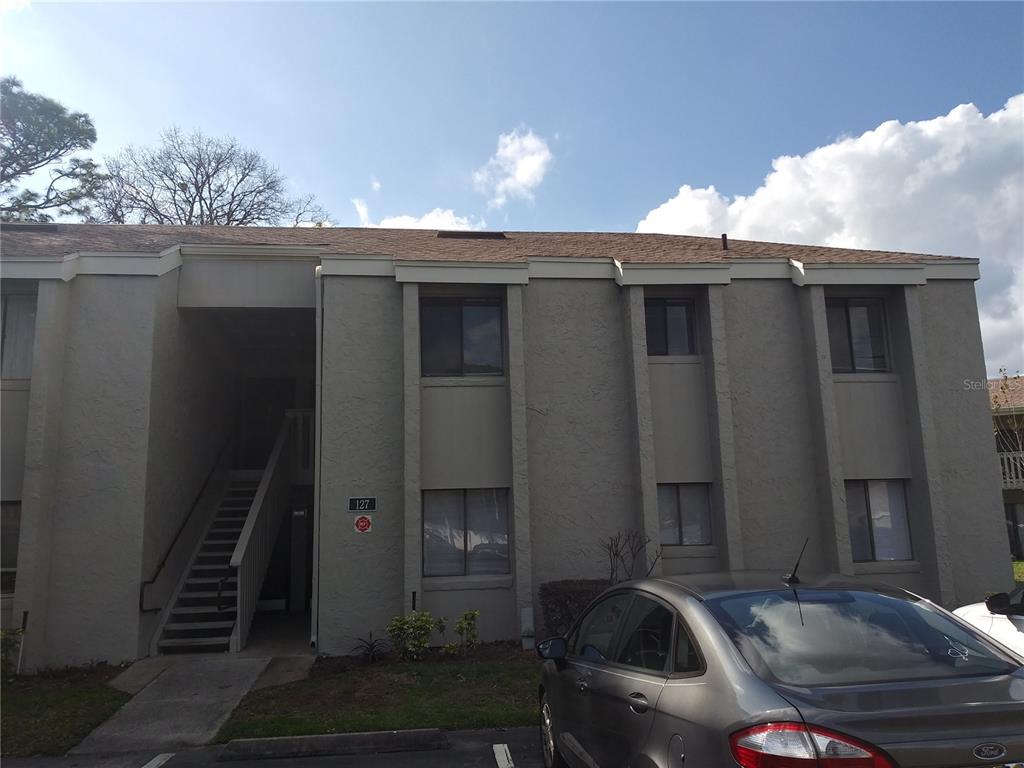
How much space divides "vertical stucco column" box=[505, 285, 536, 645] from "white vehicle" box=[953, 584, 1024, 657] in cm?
541

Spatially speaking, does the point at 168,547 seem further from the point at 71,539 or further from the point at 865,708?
the point at 865,708

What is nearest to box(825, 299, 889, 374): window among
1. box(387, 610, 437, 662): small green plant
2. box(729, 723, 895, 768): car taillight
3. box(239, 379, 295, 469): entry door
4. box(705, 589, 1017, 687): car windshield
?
box(387, 610, 437, 662): small green plant

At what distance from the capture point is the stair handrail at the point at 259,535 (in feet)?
34.9

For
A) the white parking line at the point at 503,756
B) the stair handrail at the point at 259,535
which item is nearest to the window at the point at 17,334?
the stair handrail at the point at 259,535

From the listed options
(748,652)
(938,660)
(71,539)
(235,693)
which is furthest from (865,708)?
(71,539)

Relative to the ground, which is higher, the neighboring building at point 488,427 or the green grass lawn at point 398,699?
the neighboring building at point 488,427

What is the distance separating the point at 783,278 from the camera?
39.3ft

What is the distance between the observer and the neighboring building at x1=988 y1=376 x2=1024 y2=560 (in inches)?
880

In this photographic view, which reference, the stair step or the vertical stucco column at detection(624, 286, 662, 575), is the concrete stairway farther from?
the vertical stucco column at detection(624, 286, 662, 575)

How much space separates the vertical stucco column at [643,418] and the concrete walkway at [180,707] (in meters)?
5.60

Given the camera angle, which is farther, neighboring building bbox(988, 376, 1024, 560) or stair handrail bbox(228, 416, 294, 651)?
neighboring building bbox(988, 376, 1024, 560)

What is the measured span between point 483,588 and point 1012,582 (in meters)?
8.14

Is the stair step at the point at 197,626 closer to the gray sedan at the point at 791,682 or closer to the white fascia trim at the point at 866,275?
the gray sedan at the point at 791,682

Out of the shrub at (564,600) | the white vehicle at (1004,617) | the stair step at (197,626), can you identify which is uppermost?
the white vehicle at (1004,617)
